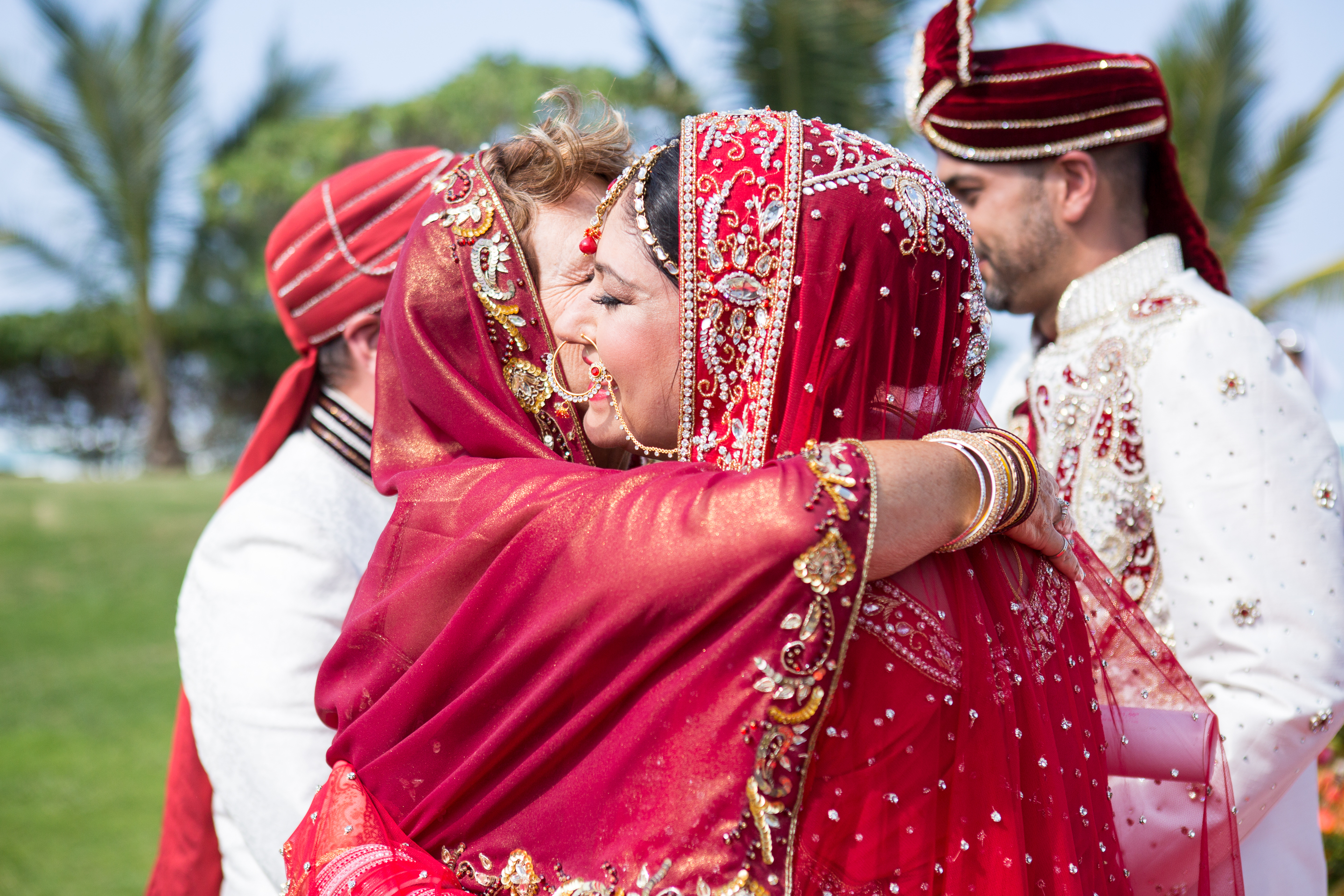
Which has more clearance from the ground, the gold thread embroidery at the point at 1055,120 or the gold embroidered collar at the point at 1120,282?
the gold thread embroidery at the point at 1055,120

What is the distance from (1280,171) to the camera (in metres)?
10.5

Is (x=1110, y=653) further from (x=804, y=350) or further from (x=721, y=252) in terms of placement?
(x=721, y=252)

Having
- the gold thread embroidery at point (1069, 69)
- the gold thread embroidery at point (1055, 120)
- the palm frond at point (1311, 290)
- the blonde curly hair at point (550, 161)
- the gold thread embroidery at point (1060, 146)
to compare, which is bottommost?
the palm frond at point (1311, 290)

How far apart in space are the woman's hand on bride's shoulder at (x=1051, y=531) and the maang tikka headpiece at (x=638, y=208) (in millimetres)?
638

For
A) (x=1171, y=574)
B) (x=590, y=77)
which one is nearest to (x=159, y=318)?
(x=590, y=77)

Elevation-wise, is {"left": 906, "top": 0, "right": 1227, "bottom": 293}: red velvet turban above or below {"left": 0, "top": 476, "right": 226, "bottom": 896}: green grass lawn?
above

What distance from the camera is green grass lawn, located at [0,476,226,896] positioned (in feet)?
19.2

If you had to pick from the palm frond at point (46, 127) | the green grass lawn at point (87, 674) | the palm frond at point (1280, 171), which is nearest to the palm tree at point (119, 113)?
the palm frond at point (46, 127)

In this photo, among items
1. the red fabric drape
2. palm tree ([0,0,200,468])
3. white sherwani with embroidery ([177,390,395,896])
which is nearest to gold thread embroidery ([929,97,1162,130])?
white sherwani with embroidery ([177,390,395,896])

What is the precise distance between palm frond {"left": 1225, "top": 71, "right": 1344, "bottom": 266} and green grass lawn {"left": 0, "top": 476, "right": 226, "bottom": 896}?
1056 cm

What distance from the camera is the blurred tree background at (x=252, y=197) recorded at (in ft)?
34.8

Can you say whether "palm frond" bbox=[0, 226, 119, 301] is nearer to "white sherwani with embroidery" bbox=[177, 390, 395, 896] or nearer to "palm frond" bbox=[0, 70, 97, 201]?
"palm frond" bbox=[0, 70, 97, 201]

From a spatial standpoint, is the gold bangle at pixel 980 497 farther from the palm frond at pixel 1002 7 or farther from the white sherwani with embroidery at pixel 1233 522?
the palm frond at pixel 1002 7

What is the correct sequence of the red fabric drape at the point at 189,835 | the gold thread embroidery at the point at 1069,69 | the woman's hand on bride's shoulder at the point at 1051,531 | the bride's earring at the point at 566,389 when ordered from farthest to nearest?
the gold thread embroidery at the point at 1069,69, the red fabric drape at the point at 189,835, the bride's earring at the point at 566,389, the woman's hand on bride's shoulder at the point at 1051,531
